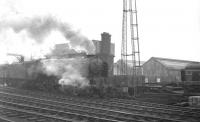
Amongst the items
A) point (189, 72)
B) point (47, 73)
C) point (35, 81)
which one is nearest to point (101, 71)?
point (47, 73)

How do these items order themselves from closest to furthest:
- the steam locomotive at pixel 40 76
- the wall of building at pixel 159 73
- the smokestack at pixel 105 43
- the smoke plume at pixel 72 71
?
the smoke plume at pixel 72 71
the steam locomotive at pixel 40 76
the smokestack at pixel 105 43
the wall of building at pixel 159 73

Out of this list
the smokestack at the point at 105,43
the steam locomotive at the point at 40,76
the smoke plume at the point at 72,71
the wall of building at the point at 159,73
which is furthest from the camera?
the wall of building at the point at 159,73

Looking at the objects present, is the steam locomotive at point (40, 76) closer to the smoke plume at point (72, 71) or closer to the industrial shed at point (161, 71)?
the smoke plume at point (72, 71)

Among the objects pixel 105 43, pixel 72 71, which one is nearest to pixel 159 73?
pixel 105 43

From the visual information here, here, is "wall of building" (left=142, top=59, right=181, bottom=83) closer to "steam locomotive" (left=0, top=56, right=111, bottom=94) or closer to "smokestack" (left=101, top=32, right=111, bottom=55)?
"smokestack" (left=101, top=32, right=111, bottom=55)

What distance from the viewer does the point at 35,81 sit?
23031 mm

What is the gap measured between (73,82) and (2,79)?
14.4m

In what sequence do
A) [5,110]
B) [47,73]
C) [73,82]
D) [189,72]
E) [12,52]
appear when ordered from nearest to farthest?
1. [5,110]
2. [73,82]
3. [47,73]
4. [12,52]
5. [189,72]

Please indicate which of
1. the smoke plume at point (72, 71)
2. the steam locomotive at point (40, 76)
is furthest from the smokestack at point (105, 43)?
the smoke plume at point (72, 71)

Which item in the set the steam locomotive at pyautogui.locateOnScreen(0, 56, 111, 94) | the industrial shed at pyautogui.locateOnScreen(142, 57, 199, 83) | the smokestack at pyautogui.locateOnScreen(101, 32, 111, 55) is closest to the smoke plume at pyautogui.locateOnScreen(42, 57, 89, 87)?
the steam locomotive at pyautogui.locateOnScreen(0, 56, 111, 94)

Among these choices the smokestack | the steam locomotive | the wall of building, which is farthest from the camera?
the wall of building

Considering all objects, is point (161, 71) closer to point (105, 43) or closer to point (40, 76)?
point (105, 43)

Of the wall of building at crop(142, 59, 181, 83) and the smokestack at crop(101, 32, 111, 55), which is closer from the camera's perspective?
the smokestack at crop(101, 32, 111, 55)

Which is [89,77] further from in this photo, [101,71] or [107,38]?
[107,38]
